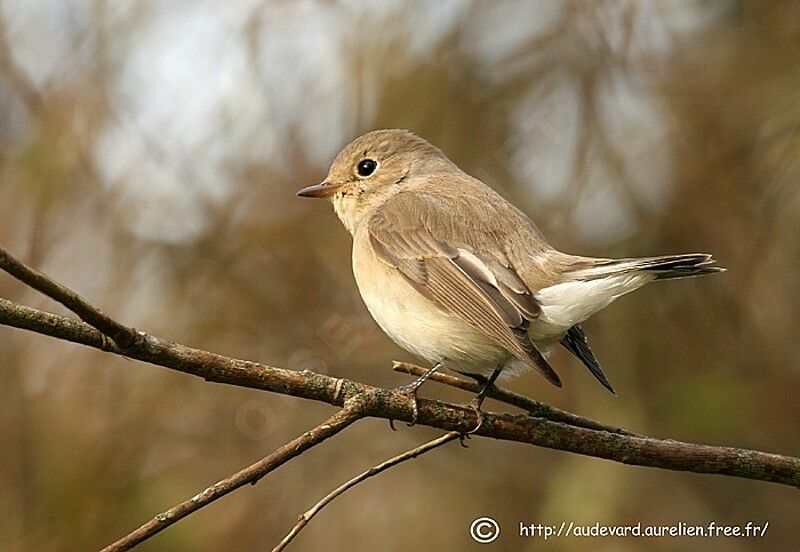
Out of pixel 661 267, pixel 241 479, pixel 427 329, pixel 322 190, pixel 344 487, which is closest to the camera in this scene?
pixel 241 479

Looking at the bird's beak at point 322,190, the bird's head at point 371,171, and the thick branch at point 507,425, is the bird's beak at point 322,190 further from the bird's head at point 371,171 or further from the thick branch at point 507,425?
the thick branch at point 507,425

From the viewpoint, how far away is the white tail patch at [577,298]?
3.54 m

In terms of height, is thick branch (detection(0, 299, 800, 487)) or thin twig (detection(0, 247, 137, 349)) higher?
thin twig (detection(0, 247, 137, 349))

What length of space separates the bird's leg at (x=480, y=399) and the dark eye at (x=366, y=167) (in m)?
1.38

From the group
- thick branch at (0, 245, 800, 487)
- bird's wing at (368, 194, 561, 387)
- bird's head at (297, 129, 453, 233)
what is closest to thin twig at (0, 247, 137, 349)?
thick branch at (0, 245, 800, 487)

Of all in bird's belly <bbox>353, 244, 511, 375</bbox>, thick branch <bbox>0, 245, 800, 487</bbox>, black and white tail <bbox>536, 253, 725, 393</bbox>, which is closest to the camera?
thick branch <bbox>0, 245, 800, 487</bbox>

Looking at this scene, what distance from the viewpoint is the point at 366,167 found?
15.7 ft

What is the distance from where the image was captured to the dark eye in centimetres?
477

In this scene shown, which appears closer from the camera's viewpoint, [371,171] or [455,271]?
[455,271]

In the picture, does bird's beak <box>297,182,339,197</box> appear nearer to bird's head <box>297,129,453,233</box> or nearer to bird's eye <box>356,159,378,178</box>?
bird's head <box>297,129,453,233</box>

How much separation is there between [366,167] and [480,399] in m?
1.73

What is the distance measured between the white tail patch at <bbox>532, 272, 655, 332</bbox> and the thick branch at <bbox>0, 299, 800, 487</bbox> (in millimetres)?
564

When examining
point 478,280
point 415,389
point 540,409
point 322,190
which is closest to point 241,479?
point 415,389

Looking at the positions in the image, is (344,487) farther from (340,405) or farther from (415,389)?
(415,389)
